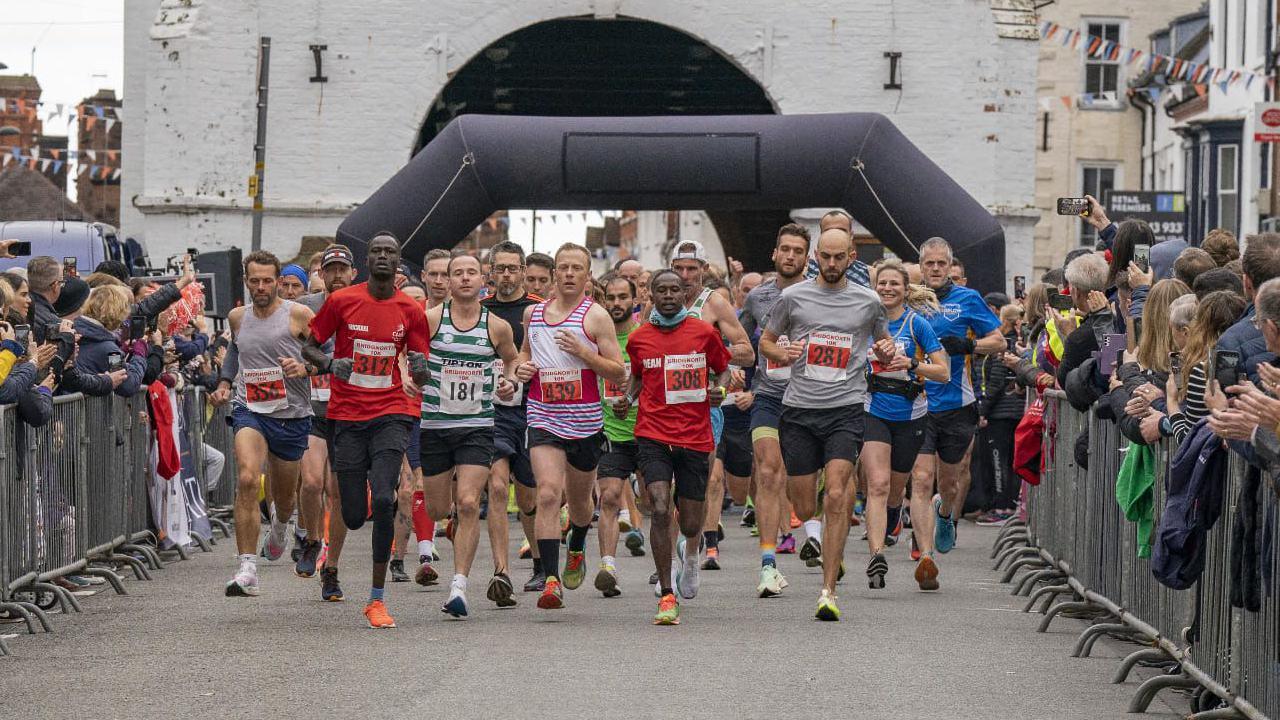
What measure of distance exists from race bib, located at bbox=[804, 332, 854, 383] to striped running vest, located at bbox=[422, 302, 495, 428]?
5.96 ft

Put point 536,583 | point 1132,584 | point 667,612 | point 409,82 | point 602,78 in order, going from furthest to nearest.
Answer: point 602,78 → point 409,82 → point 536,583 → point 667,612 → point 1132,584

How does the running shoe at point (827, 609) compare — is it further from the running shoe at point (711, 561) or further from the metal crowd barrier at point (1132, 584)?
the running shoe at point (711, 561)

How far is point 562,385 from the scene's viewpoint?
38.9 ft

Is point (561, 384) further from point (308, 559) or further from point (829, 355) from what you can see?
point (308, 559)

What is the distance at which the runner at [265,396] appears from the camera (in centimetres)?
1274

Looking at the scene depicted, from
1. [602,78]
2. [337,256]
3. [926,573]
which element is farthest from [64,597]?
[602,78]

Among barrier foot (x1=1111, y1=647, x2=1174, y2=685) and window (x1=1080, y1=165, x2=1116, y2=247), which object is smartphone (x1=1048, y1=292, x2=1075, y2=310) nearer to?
barrier foot (x1=1111, y1=647, x2=1174, y2=685)

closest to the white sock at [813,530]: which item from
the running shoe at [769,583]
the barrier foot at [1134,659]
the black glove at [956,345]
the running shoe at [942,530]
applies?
the running shoe at [942,530]

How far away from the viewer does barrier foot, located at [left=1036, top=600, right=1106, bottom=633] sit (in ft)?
36.9

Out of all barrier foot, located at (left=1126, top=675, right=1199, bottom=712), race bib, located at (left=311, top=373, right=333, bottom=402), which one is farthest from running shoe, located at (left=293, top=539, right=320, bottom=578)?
barrier foot, located at (left=1126, top=675, right=1199, bottom=712)

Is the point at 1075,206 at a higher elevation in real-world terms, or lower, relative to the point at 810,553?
higher

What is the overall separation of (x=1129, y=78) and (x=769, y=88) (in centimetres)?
2484

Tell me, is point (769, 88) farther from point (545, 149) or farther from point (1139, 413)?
point (1139, 413)

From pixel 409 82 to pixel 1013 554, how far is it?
16.3 m
